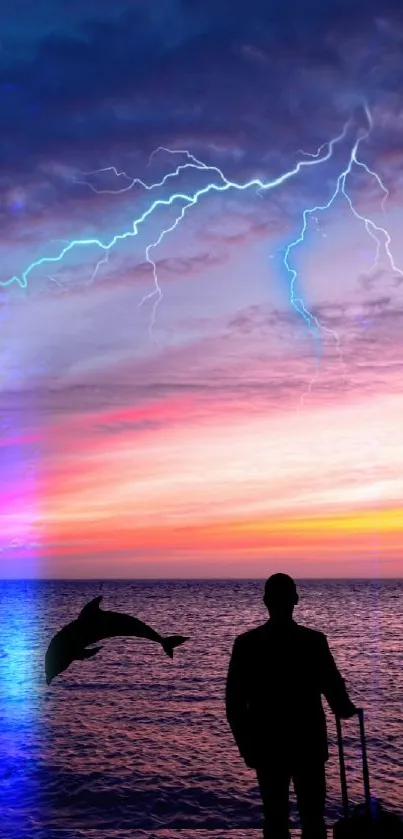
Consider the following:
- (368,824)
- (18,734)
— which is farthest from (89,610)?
(18,734)

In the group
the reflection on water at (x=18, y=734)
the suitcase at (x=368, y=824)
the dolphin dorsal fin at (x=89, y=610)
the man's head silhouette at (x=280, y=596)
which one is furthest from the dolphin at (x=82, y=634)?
the reflection on water at (x=18, y=734)

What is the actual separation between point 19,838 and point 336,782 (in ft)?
21.1

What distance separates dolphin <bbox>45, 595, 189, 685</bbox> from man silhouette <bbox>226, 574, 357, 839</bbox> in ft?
2.74

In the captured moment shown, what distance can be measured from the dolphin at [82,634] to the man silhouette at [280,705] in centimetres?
84

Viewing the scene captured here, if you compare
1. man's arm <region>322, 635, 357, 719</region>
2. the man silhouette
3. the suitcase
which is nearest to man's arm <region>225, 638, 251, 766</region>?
the man silhouette

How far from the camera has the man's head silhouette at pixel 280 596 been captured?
450 cm

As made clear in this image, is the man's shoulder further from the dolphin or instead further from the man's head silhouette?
the dolphin

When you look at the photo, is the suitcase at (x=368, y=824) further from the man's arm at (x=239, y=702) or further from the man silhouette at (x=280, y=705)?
the man's arm at (x=239, y=702)

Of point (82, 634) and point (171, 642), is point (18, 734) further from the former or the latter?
point (82, 634)

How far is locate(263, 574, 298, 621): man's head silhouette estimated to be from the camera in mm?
4496

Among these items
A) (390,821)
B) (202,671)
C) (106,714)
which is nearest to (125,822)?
(390,821)

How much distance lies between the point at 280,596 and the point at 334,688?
0.72 metres

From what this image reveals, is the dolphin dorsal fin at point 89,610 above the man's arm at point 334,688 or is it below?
above

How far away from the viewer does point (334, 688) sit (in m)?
4.61
